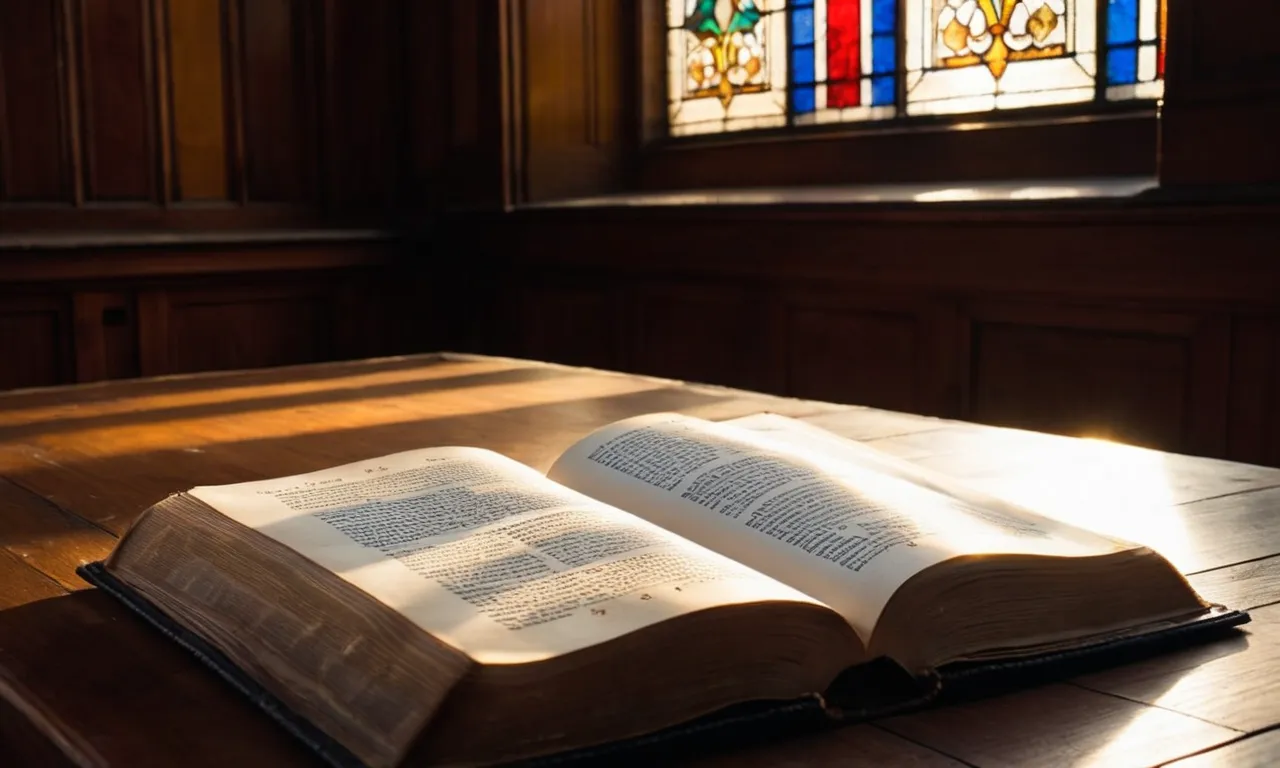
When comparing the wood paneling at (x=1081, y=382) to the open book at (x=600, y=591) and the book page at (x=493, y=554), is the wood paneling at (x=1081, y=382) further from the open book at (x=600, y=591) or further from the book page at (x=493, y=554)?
the book page at (x=493, y=554)

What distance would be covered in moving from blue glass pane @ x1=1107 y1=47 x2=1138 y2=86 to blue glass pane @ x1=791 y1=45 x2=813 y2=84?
110 centimetres

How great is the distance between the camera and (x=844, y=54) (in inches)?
183

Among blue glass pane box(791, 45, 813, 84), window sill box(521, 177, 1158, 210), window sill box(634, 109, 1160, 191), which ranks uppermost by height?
blue glass pane box(791, 45, 813, 84)

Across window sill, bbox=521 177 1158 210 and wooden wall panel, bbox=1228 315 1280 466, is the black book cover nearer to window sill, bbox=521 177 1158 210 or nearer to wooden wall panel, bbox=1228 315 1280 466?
wooden wall panel, bbox=1228 315 1280 466

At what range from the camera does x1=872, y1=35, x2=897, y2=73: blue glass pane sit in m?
4.46

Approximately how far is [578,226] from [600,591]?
418 centimetres

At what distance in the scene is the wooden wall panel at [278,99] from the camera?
531cm

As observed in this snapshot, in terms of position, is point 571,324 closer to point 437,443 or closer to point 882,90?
point 882,90

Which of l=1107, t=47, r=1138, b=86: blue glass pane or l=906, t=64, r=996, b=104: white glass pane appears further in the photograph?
l=906, t=64, r=996, b=104: white glass pane

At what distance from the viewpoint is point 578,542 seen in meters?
0.89

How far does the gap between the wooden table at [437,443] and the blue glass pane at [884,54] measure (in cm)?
243

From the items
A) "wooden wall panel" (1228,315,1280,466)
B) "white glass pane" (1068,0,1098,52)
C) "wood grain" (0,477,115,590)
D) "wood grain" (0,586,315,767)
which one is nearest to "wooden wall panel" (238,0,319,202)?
"white glass pane" (1068,0,1098,52)

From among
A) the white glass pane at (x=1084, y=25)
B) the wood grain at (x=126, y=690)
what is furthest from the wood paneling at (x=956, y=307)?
the wood grain at (x=126, y=690)

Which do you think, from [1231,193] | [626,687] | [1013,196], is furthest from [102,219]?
[626,687]
